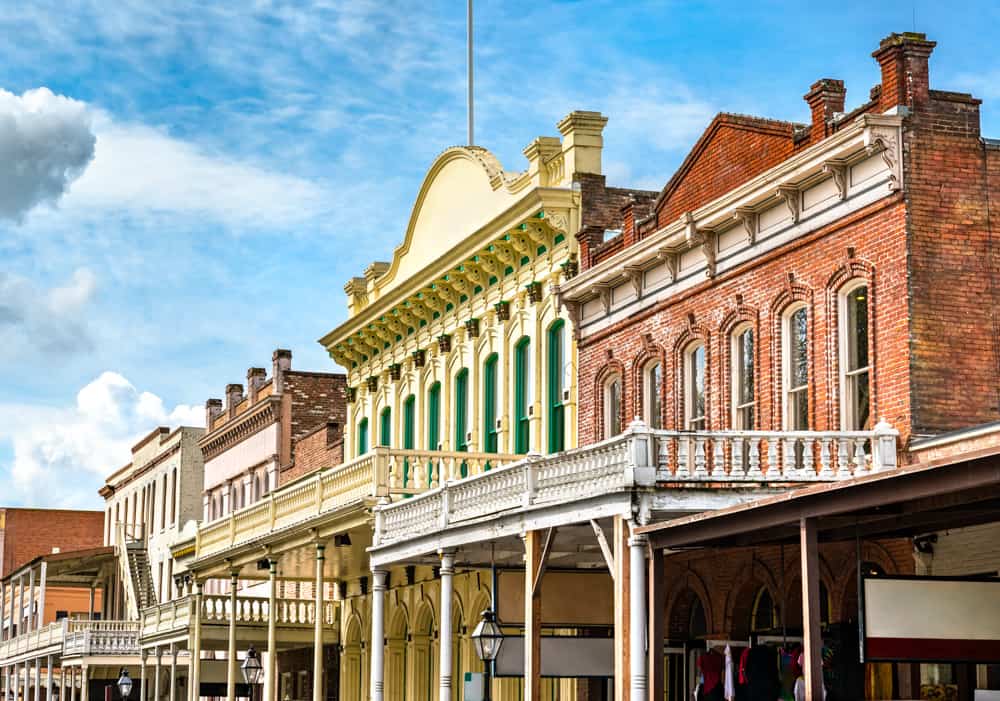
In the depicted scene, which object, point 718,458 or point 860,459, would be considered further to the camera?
point 860,459

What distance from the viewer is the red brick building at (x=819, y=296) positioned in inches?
862

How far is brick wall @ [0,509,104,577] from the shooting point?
95562 mm

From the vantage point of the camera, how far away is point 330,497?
3256 cm

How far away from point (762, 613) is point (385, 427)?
17723mm

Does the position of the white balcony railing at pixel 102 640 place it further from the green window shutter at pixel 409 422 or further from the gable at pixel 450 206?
the gable at pixel 450 206

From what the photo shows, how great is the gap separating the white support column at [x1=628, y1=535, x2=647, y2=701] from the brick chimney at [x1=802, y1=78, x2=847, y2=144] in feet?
21.5

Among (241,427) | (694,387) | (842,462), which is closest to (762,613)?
(694,387)

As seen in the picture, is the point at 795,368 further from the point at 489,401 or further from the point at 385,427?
the point at 385,427

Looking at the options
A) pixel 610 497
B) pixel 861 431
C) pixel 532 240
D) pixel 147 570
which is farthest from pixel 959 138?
pixel 147 570

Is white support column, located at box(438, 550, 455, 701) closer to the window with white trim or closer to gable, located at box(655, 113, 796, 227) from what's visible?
the window with white trim

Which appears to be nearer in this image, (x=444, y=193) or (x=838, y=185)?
(x=838, y=185)

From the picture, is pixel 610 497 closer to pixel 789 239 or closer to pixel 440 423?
pixel 789 239

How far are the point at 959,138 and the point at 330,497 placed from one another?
47.5 ft

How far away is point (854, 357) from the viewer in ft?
76.2
